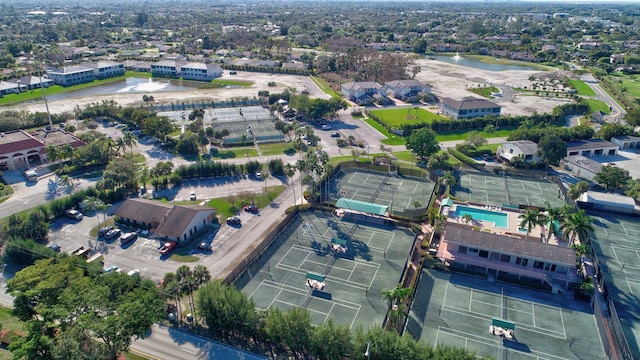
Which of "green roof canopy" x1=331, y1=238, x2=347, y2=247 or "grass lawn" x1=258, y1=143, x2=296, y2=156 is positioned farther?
"grass lawn" x1=258, y1=143, x2=296, y2=156

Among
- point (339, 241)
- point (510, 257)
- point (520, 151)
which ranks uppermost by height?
point (520, 151)

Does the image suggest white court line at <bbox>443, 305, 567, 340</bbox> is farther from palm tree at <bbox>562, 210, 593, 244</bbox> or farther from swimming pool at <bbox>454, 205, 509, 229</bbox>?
swimming pool at <bbox>454, 205, 509, 229</bbox>

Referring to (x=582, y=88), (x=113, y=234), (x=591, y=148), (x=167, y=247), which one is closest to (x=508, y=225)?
(x=591, y=148)

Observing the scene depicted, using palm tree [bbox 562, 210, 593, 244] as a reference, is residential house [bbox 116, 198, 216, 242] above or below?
below

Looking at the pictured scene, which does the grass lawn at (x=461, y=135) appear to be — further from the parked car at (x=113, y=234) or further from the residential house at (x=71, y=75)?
the residential house at (x=71, y=75)

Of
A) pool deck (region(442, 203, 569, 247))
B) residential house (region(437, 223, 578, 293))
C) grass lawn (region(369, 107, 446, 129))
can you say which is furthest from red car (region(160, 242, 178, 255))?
grass lawn (region(369, 107, 446, 129))

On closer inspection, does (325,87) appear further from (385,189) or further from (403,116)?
(385,189)
